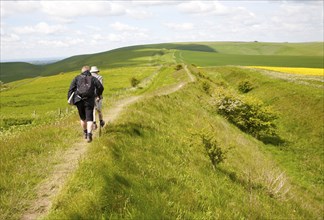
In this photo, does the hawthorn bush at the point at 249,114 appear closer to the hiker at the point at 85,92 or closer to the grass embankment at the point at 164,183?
the grass embankment at the point at 164,183

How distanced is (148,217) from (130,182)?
69.4 inches

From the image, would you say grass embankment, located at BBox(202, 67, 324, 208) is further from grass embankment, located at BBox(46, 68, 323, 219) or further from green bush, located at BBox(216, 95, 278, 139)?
grass embankment, located at BBox(46, 68, 323, 219)

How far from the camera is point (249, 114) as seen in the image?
31.7m

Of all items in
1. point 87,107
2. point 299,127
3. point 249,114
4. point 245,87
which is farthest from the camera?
point 245,87

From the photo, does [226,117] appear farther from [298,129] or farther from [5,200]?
[5,200]

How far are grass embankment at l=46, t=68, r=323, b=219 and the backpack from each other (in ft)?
6.14

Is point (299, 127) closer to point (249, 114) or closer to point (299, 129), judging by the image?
point (299, 129)

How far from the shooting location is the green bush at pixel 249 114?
101ft

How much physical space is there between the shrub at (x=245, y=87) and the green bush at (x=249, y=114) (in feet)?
73.0

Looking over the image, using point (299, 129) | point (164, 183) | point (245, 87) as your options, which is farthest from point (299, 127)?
point (164, 183)

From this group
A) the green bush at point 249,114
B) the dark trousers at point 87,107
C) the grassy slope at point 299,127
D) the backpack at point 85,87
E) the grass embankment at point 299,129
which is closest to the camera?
the backpack at point 85,87

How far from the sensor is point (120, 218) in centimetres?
689

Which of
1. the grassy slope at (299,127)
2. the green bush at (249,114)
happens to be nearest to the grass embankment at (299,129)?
the grassy slope at (299,127)

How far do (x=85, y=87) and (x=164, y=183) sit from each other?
480 cm
